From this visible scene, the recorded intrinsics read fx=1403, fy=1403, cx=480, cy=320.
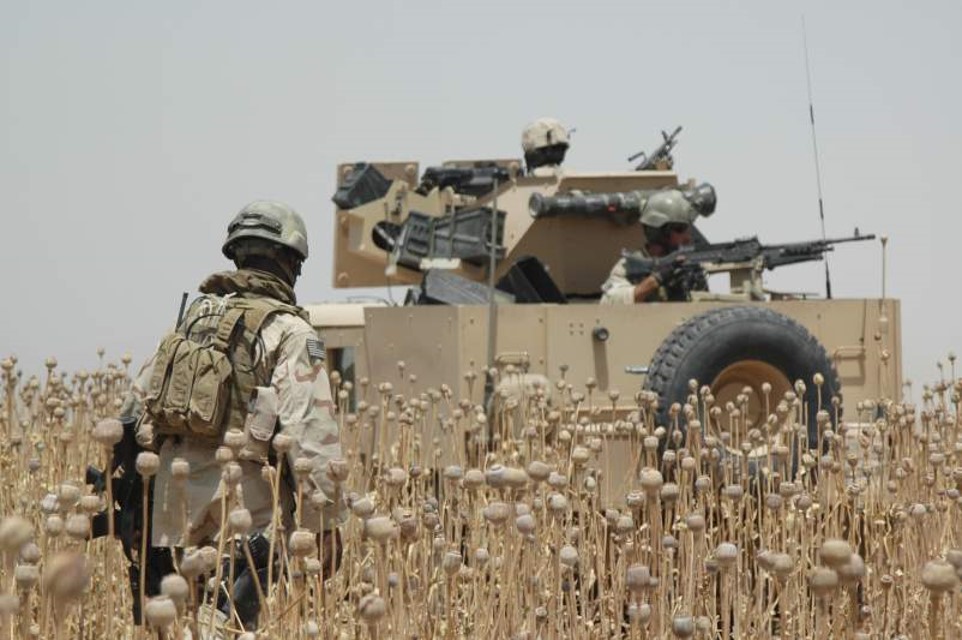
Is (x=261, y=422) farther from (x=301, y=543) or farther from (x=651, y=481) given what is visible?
(x=651, y=481)

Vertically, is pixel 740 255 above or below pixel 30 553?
above

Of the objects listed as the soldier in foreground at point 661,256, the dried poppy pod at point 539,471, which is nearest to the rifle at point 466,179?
the soldier in foreground at point 661,256

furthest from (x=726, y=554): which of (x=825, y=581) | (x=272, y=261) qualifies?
(x=272, y=261)

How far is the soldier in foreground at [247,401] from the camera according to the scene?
366cm

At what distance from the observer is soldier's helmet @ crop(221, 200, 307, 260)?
392cm

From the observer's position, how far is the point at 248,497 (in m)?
3.77

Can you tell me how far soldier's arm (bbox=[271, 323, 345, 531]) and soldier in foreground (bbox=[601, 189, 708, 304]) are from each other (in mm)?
3500

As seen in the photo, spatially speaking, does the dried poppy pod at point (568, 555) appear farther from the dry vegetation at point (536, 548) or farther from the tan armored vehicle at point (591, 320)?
the tan armored vehicle at point (591, 320)

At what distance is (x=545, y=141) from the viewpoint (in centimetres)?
864

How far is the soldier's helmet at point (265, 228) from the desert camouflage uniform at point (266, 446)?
0.33ft

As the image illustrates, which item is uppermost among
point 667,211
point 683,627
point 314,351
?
point 667,211

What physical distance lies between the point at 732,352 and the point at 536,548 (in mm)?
2962

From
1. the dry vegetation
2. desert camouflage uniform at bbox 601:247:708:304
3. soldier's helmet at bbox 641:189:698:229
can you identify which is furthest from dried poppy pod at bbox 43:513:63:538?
soldier's helmet at bbox 641:189:698:229

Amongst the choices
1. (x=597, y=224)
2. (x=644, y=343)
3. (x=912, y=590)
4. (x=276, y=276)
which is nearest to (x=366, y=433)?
(x=644, y=343)
